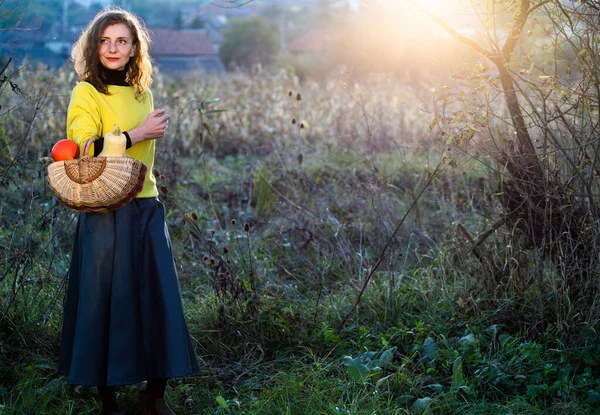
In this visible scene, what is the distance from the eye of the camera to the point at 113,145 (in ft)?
9.68

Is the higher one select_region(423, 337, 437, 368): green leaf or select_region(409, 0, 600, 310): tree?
select_region(409, 0, 600, 310): tree

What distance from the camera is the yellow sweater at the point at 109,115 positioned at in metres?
3.04

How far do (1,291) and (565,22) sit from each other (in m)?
3.23

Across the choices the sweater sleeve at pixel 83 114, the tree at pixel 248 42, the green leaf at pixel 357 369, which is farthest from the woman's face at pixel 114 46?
the tree at pixel 248 42

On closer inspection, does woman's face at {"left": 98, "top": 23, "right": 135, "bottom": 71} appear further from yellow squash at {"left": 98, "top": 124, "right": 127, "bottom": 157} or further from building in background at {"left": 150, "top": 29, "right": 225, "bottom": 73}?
building in background at {"left": 150, "top": 29, "right": 225, "bottom": 73}

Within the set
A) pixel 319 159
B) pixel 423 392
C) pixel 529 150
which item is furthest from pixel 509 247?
pixel 319 159

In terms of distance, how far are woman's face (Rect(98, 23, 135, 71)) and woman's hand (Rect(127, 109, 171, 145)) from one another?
0.94ft

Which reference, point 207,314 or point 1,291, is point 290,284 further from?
point 1,291

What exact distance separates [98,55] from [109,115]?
252mm

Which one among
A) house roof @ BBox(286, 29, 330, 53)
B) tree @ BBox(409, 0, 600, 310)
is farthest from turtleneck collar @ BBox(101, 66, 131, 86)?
house roof @ BBox(286, 29, 330, 53)

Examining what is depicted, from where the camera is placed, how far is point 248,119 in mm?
9289

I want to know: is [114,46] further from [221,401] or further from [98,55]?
[221,401]

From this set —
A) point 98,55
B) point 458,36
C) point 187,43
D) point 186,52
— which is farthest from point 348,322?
point 187,43

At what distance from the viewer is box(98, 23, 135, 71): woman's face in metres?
3.12
